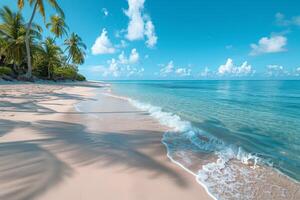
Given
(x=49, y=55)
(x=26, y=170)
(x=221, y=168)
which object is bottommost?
(x=221, y=168)

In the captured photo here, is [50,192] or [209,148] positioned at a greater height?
[50,192]

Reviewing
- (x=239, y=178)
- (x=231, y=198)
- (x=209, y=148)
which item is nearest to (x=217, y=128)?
(x=209, y=148)

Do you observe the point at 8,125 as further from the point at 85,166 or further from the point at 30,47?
the point at 30,47

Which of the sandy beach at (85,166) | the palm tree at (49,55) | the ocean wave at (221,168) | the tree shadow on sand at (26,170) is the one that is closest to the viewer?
the tree shadow on sand at (26,170)

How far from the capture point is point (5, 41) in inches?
955

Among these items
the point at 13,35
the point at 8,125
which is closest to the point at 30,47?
the point at 13,35

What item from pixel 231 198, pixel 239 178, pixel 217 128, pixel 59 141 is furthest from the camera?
pixel 217 128

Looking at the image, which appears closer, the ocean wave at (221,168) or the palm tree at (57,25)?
the ocean wave at (221,168)

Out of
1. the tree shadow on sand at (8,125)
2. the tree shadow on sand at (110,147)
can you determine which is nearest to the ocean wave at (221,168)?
the tree shadow on sand at (110,147)

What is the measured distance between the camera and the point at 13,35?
2573 centimetres

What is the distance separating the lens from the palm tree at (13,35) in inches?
960

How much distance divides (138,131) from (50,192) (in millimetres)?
3460

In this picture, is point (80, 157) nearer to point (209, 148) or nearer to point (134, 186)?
point (134, 186)

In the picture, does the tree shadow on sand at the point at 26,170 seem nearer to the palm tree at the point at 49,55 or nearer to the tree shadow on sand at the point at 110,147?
the tree shadow on sand at the point at 110,147
